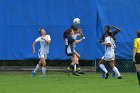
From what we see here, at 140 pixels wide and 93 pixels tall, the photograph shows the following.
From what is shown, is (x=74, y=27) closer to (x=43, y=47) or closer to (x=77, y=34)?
(x=77, y=34)

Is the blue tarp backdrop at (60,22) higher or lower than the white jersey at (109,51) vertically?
higher

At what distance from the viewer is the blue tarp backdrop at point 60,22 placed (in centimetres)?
1925

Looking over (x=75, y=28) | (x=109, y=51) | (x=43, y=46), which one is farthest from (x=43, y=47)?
(x=109, y=51)

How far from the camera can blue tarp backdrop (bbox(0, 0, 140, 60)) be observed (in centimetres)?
1925

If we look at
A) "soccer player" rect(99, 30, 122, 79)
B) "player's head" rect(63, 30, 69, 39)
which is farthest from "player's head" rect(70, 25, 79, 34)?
"soccer player" rect(99, 30, 122, 79)

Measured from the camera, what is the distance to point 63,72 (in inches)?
778

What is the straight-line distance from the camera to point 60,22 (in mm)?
19312

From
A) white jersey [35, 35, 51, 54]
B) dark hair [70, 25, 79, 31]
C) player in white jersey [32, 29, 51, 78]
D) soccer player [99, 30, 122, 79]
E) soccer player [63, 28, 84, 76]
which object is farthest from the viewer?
dark hair [70, 25, 79, 31]

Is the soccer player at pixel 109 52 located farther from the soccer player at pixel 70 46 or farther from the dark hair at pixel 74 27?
the dark hair at pixel 74 27

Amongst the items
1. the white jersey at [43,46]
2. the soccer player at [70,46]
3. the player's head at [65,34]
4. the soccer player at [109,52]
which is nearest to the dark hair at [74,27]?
the soccer player at [70,46]

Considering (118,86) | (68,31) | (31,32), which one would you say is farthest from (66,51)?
(118,86)

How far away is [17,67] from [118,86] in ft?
22.8

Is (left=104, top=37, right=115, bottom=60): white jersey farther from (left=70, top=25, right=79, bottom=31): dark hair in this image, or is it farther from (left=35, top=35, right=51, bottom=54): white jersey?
(left=35, top=35, right=51, bottom=54): white jersey

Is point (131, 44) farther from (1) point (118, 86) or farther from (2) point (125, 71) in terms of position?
(1) point (118, 86)
